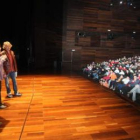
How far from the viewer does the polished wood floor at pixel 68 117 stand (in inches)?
87.7

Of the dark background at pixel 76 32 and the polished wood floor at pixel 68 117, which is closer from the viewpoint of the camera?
the polished wood floor at pixel 68 117

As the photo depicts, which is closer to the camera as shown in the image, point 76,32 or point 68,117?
point 68,117

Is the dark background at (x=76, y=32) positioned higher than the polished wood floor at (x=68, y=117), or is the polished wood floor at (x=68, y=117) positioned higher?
the dark background at (x=76, y=32)

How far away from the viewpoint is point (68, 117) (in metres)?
2.75

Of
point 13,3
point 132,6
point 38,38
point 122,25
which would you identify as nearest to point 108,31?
point 122,25

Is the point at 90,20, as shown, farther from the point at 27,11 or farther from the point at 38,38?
the point at 27,11

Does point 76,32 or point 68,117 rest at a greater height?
point 76,32

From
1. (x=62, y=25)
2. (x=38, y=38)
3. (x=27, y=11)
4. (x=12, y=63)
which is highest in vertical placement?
(x=27, y=11)

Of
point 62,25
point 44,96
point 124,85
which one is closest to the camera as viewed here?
point 44,96

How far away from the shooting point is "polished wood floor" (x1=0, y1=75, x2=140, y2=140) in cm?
223

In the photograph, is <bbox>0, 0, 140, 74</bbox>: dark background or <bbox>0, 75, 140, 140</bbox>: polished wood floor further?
<bbox>0, 0, 140, 74</bbox>: dark background

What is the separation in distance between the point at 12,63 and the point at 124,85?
99.3 inches

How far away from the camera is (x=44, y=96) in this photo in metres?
3.82

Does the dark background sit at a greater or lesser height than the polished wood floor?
greater
